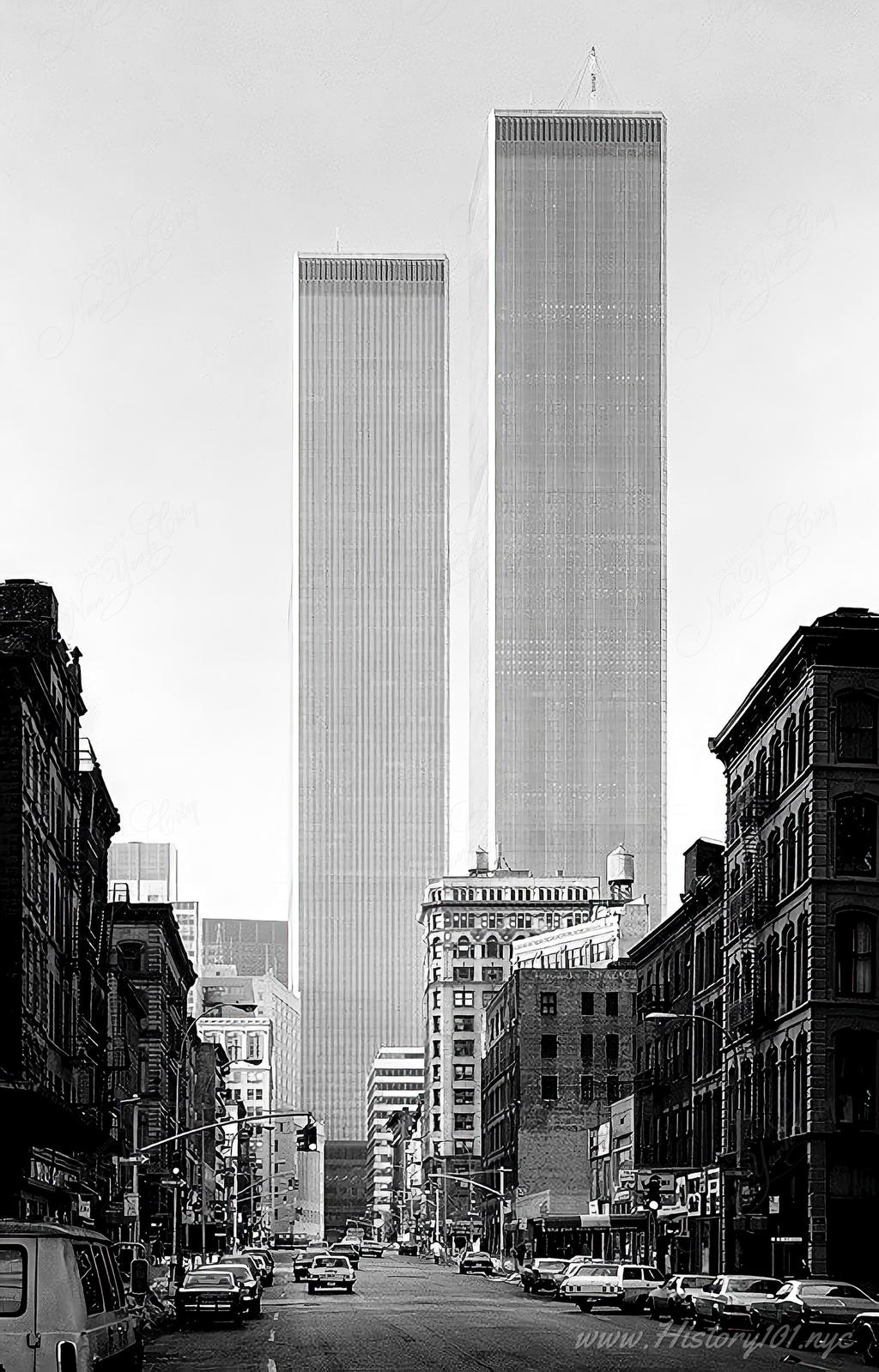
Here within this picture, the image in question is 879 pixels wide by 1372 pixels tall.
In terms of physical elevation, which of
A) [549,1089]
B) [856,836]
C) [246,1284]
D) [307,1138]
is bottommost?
[246,1284]

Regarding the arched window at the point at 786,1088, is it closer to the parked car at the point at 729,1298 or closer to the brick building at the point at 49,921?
the parked car at the point at 729,1298

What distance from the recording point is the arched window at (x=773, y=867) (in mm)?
83250

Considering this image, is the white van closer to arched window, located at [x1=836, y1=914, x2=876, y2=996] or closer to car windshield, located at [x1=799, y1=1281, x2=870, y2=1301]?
car windshield, located at [x1=799, y1=1281, x2=870, y2=1301]

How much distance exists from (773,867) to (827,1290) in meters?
30.6

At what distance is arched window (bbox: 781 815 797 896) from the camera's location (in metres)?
80.6

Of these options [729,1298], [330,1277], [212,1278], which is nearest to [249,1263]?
[330,1277]

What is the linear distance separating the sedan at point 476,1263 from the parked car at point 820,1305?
83.2 m

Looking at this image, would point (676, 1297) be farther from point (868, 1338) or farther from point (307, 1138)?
point (307, 1138)

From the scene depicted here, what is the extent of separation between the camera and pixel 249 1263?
82688mm

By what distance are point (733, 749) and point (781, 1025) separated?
15552 mm

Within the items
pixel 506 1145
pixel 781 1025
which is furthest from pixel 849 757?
pixel 506 1145

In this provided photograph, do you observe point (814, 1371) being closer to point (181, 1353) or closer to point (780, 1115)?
point (181, 1353)

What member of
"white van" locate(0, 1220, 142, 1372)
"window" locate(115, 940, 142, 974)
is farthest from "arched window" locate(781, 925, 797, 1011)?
"window" locate(115, 940, 142, 974)

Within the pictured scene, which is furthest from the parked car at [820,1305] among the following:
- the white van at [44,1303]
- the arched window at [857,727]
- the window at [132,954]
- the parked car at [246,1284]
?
the window at [132,954]
